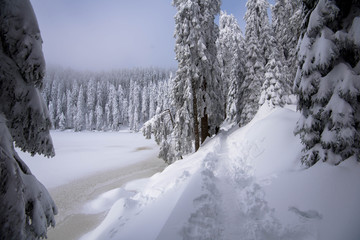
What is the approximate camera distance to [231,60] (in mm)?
28797

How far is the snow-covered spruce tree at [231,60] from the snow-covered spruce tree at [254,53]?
1638 millimetres

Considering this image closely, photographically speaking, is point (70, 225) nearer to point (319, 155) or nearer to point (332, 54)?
point (319, 155)

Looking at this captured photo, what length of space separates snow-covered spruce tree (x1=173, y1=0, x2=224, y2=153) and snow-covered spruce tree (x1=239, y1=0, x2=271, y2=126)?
5558 mm

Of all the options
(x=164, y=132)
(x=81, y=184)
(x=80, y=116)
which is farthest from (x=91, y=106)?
(x=164, y=132)

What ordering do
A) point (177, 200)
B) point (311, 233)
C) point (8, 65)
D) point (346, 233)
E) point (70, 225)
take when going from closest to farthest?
point (8, 65), point (346, 233), point (311, 233), point (177, 200), point (70, 225)

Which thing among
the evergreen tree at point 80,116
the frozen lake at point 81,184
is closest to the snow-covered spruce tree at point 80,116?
the evergreen tree at point 80,116

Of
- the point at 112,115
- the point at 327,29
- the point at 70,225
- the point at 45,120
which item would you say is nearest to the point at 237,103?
the point at 327,29

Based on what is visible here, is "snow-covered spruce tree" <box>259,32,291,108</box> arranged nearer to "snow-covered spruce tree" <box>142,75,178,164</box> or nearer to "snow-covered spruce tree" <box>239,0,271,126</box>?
"snow-covered spruce tree" <box>239,0,271,126</box>

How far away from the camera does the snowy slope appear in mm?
3962

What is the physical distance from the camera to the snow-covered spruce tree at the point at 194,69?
1354 cm

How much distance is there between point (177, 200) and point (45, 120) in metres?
4.02

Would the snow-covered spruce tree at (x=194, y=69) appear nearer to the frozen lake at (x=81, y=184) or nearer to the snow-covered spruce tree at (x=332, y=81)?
the frozen lake at (x=81, y=184)

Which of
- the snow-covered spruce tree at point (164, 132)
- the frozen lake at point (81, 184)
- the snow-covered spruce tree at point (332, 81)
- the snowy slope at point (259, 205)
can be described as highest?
the snow-covered spruce tree at point (332, 81)

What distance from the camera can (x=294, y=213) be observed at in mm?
4426
